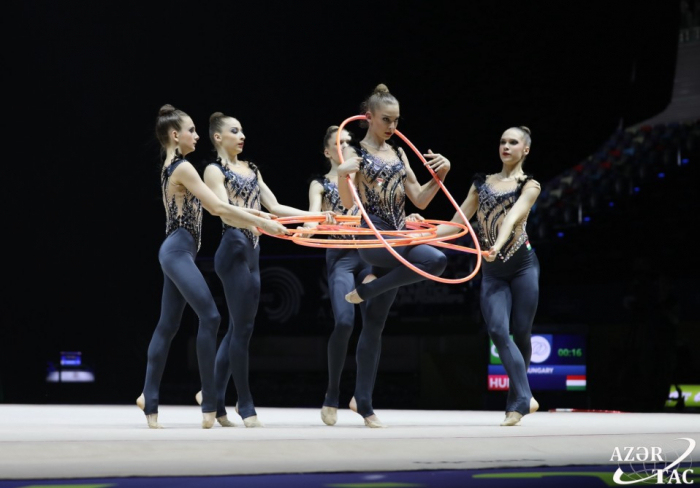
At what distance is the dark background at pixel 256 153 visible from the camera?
9.72 meters

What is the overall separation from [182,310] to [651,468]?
7.21ft

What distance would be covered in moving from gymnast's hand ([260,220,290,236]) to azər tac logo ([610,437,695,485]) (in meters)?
1.58

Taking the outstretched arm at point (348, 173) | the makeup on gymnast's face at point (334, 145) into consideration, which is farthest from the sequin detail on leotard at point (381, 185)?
the makeup on gymnast's face at point (334, 145)

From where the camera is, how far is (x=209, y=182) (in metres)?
4.50

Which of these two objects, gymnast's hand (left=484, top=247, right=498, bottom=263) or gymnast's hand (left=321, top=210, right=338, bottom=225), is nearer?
gymnast's hand (left=321, top=210, right=338, bottom=225)

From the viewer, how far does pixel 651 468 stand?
290 centimetres

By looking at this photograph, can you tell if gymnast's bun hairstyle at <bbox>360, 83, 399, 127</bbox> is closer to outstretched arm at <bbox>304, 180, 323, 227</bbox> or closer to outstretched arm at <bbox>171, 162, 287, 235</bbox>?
outstretched arm at <bbox>171, 162, 287, 235</bbox>

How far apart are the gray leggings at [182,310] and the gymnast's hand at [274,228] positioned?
17.2 inches

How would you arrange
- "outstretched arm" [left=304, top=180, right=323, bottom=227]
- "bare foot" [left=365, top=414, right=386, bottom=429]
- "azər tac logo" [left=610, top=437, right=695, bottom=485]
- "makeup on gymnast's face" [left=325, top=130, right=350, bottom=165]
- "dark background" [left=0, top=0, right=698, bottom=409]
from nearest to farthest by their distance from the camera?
"azər tac logo" [left=610, top=437, right=695, bottom=485], "bare foot" [left=365, top=414, right=386, bottom=429], "makeup on gymnast's face" [left=325, top=130, right=350, bottom=165], "outstretched arm" [left=304, top=180, right=323, bottom=227], "dark background" [left=0, top=0, right=698, bottom=409]

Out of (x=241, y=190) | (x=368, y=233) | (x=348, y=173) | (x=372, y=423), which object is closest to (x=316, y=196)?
(x=241, y=190)

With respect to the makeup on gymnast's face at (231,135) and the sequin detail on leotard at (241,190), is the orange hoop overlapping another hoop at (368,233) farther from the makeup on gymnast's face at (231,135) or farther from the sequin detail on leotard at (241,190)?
the makeup on gymnast's face at (231,135)

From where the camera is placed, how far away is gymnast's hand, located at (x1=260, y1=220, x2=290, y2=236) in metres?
3.90

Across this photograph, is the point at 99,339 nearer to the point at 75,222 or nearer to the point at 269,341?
the point at 75,222

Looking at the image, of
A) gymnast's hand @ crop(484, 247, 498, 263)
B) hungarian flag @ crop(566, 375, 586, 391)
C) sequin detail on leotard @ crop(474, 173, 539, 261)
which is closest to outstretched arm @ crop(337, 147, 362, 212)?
gymnast's hand @ crop(484, 247, 498, 263)
